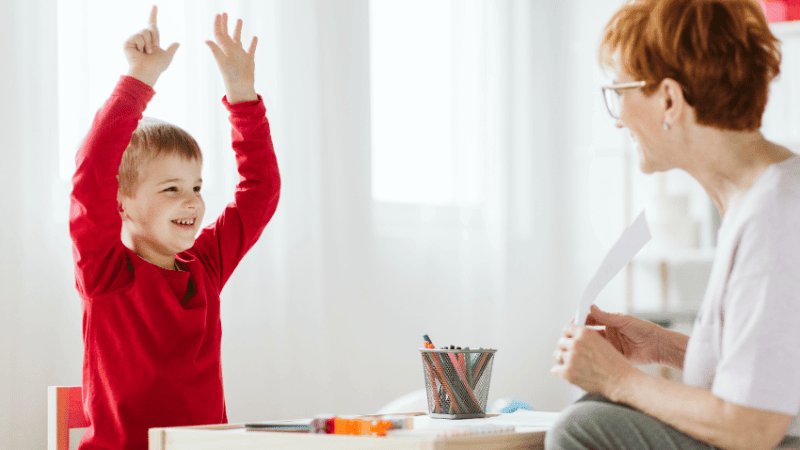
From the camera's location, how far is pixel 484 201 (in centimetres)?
343

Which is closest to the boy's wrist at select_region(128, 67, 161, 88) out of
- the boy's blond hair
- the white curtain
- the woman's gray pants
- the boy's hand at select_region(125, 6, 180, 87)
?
the boy's hand at select_region(125, 6, 180, 87)

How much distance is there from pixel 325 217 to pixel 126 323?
1361mm

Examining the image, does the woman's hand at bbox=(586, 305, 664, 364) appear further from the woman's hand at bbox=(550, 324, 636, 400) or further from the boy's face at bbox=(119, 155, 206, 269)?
the boy's face at bbox=(119, 155, 206, 269)

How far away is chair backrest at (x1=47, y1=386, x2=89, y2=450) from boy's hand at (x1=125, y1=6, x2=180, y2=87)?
1.60ft

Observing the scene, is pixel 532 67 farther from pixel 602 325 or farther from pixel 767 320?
pixel 767 320

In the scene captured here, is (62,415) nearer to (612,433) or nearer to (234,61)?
(234,61)

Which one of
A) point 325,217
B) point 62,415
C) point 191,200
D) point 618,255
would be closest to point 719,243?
point 618,255

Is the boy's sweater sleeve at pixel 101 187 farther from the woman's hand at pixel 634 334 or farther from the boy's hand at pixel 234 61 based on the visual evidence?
the woman's hand at pixel 634 334

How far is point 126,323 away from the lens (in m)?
1.26

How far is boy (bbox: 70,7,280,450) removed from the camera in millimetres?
1196

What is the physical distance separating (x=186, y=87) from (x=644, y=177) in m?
2.15

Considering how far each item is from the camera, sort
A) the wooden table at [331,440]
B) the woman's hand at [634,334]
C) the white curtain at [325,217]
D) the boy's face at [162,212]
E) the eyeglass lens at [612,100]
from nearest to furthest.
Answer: the wooden table at [331,440]
the eyeglass lens at [612,100]
the woman's hand at [634,334]
the boy's face at [162,212]
the white curtain at [325,217]

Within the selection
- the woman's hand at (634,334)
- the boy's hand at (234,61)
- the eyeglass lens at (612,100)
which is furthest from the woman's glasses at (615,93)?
Result: the boy's hand at (234,61)

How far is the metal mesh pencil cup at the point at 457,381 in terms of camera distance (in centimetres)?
114
